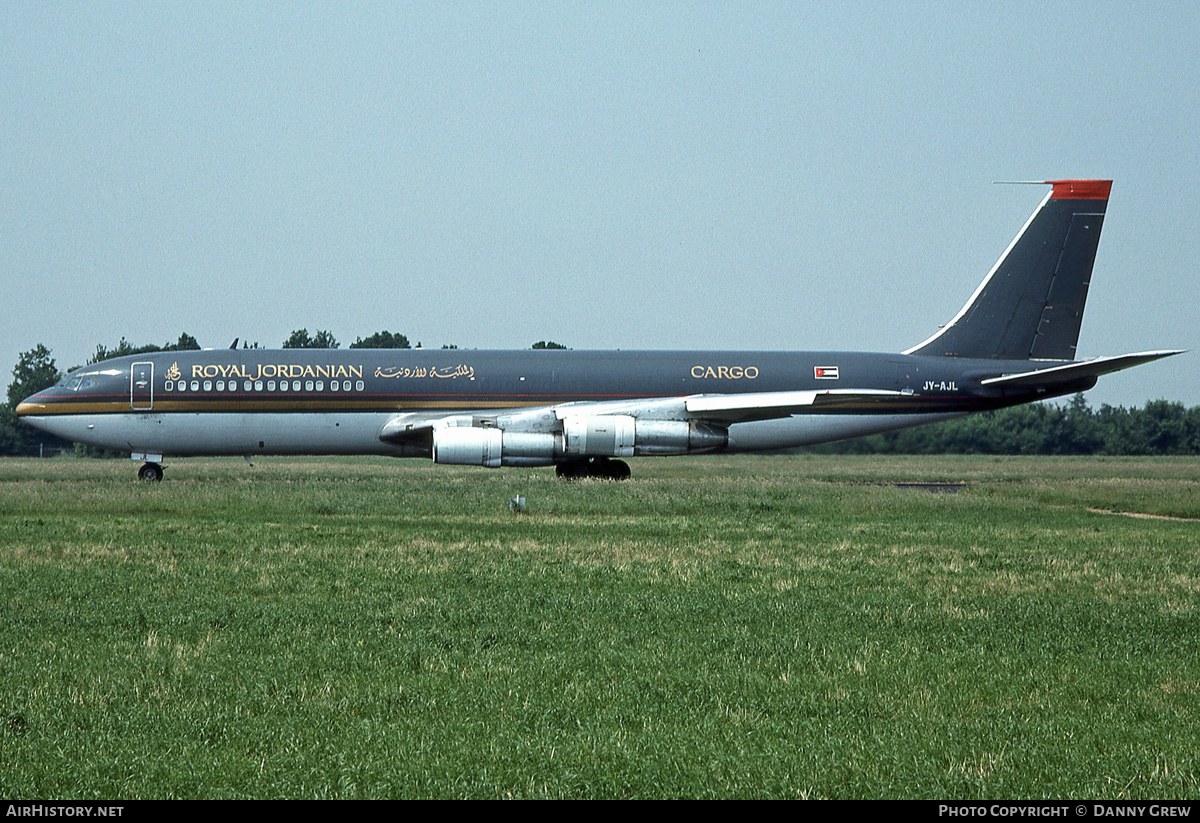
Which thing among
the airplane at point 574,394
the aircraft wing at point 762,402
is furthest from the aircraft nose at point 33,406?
the aircraft wing at point 762,402

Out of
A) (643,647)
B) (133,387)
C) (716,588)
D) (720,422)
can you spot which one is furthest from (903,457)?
(643,647)

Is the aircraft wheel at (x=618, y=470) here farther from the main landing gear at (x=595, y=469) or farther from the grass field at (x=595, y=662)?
the grass field at (x=595, y=662)

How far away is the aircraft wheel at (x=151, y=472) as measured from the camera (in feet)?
109

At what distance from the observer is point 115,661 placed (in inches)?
348

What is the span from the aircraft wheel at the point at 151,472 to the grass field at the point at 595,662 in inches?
570

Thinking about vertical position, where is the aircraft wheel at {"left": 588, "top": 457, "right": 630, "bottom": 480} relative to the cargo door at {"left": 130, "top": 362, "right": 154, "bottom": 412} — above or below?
below

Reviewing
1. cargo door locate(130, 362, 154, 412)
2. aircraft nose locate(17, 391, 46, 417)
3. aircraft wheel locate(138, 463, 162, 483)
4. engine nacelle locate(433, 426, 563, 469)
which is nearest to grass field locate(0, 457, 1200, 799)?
engine nacelle locate(433, 426, 563, 469)

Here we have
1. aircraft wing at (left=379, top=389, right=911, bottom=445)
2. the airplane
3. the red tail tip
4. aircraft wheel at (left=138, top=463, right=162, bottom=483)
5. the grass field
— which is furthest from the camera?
the red tail tip

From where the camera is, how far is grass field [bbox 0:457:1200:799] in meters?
6.39

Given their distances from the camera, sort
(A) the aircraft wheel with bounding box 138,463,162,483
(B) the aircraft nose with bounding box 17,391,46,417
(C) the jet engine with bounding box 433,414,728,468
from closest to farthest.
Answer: (C) the jet engine with bounding box 433,414,728,468 < (A) the aircraft wheel with bounding box 138,463,162,483 < (B) the aircraft nose with bounding box 17,391,46,417

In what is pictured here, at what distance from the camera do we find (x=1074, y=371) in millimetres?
34031

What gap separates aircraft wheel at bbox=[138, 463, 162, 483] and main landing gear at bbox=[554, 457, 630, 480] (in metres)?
11.4

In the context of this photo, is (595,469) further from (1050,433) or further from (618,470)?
(1050,433)

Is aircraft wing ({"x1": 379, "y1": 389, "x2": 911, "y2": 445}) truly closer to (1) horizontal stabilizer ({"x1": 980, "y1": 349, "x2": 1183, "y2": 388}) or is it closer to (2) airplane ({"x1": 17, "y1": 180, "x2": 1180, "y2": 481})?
(2) airplane ({"x1": 17, "y1": 180, "x2": 1180, "y2": 481})
